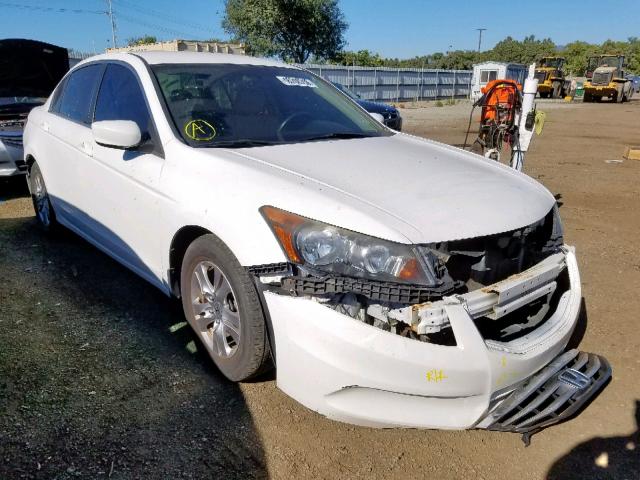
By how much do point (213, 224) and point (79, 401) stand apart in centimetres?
107

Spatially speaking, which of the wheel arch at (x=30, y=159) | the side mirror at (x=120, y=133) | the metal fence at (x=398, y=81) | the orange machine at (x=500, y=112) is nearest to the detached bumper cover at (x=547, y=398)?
the side mirror at (x=120, y=133)

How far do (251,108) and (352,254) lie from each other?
1.56 m

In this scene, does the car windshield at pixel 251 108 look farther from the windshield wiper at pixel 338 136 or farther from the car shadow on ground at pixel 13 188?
the car shadow on ground at pixel 13 188

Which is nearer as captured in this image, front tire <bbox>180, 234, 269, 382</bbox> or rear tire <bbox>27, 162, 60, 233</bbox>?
front tire <bbox>180, 234, 269, 382</bbox>

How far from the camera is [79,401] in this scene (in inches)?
97.7

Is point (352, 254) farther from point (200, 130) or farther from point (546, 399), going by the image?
point (200, 130)

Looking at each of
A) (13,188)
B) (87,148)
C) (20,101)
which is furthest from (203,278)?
(20,101)

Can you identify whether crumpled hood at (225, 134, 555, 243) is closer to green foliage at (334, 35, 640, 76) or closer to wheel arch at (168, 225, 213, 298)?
wheel arch at (168, 225, 213, 298)

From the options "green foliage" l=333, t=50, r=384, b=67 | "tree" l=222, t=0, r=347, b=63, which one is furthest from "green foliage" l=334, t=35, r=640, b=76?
"tree" l=222, t=0, r=347, b=63

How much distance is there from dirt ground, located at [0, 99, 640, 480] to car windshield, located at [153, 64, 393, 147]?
123 centimetres

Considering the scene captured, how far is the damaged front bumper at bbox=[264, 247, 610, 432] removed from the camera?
1936 millimetres

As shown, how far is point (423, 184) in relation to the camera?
2.42 metres

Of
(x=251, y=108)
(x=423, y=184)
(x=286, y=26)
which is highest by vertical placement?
(x=286, y=26)

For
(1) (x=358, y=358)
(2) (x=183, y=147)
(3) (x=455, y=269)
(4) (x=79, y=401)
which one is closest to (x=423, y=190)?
(3) (x=455, y=269)
